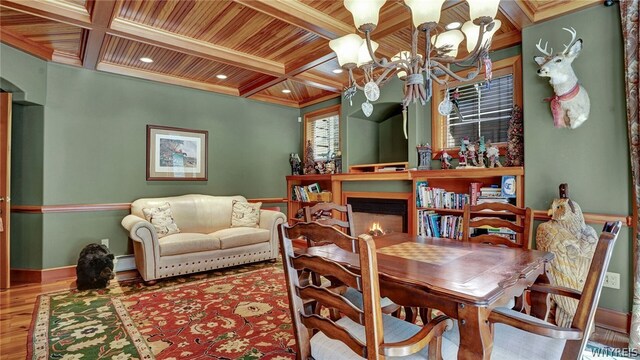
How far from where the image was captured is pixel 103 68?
3.96 m

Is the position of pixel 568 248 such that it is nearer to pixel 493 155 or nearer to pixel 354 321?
pixel 493 155

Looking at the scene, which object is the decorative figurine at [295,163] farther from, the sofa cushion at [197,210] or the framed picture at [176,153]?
the framed picture at [176,153]

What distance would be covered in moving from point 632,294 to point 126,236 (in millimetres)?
5132

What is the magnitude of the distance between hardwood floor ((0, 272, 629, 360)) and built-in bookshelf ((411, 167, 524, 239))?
1.12 m

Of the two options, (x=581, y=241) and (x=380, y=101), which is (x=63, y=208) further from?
(x=581, y=241)

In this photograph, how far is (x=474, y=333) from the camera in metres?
1.13

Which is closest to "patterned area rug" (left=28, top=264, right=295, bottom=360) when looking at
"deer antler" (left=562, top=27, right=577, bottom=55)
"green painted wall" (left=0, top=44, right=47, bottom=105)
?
"green painted wall" (left=0, top=44, right=47, bottom=105)

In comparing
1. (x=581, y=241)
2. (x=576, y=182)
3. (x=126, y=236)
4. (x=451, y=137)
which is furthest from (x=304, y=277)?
(x=126, y=236)

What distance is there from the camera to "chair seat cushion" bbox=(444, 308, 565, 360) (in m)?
1.25

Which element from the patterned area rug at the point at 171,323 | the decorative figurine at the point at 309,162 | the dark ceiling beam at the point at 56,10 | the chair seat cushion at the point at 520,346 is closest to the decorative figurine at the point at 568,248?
the patterned area rug at the point at 171,323

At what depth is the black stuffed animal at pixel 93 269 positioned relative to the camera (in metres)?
3.35

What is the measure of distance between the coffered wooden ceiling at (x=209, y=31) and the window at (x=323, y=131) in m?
1.10

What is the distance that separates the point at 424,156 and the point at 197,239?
2.81m

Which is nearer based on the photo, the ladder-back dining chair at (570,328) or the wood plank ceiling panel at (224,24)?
the ladder-back dining chair at (570,328)
